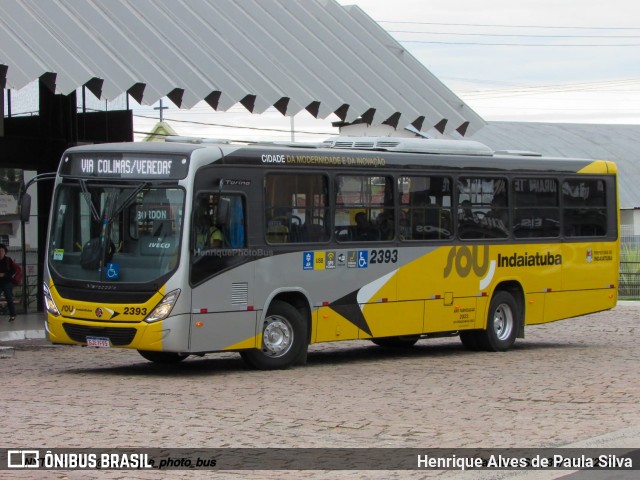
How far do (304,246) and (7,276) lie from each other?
10.6 m

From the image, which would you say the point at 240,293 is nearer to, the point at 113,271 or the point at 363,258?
the point at 113,271

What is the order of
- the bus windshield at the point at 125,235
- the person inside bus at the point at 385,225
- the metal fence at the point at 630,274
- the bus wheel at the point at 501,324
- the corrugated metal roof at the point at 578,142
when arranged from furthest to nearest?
the corrugated metal roof at the point at 578,142, the metal fence at the point at 630,274, the bus wheel at the point at 501,324, the person inside bus at the point at 385,225, the bus windshield at the point at 125,235

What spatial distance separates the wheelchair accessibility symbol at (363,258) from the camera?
17.9 m

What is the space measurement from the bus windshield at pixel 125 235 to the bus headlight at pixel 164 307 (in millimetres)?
302

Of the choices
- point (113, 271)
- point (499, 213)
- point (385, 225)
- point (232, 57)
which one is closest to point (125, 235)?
point (113, 271)

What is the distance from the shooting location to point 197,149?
15.9 m

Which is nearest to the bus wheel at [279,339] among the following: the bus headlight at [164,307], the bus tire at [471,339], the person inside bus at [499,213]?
the bus headlight at [164,307]

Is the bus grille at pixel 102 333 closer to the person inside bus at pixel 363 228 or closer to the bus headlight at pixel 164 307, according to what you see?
the bus headlight at pixel 164 307

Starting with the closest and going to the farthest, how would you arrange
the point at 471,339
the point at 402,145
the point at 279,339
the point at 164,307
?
the point at 164,307 < the point at 279,339 < the point at 402,145 < the point at 471,339

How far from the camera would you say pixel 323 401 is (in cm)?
1346

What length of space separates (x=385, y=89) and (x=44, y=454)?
72.8ft

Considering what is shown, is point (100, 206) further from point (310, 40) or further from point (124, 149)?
point (310, 40)

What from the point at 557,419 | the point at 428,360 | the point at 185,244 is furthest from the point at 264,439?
the point at 428,360

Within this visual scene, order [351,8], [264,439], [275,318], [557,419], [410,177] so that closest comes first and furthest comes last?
[264,439], [557,419], [275,318], [410,177], [351,8]
